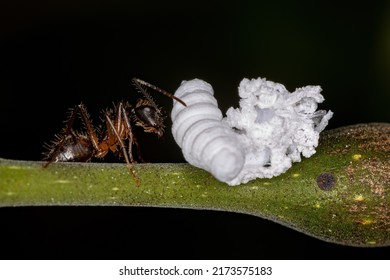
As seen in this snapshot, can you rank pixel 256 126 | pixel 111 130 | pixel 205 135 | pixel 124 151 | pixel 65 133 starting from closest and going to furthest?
pixel 205 135 < pixel 256 126 < pixel 124 151 < pixel 65 133 < pixel 111 130

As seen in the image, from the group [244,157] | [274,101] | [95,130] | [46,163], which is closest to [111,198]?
[46,163]

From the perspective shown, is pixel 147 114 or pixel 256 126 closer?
pixel 256 126

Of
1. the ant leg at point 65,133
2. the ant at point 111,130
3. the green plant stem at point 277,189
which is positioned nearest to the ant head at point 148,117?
the ant at point 111,130

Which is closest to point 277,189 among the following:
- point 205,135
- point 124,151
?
point 205,135

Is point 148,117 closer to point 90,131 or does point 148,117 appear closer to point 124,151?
point 90,131

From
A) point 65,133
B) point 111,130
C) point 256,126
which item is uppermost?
point 111,130

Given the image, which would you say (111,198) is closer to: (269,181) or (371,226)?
(269,181)
